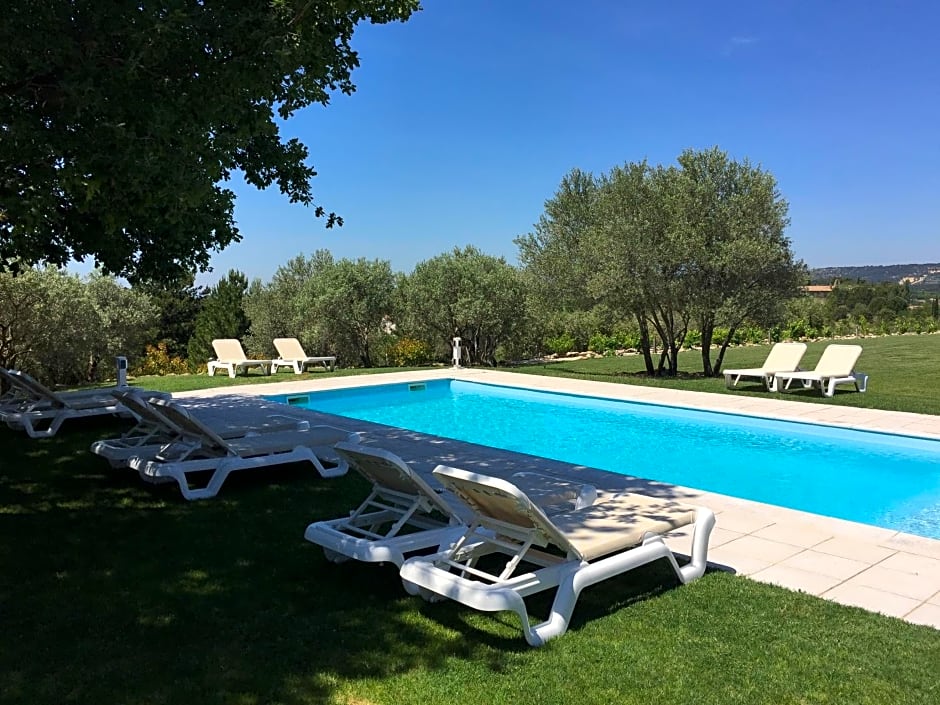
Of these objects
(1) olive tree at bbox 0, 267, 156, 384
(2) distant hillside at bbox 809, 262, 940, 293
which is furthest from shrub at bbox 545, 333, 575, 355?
(2) distant hillside at bbox 809, 262, 940, 293

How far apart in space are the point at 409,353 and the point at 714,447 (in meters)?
13.4

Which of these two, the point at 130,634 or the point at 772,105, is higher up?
the point at 772,105

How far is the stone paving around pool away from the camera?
4398 mm

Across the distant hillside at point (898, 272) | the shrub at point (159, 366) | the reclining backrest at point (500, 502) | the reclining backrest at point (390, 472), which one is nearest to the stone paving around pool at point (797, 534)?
the reclining backrest at point (390, 472)

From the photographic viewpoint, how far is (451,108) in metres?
25.1

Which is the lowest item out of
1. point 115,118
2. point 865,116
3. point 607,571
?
point 607,571

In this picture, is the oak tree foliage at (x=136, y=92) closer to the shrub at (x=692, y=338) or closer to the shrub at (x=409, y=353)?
the shrub at (x=409, y=353)

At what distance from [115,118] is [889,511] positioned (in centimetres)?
840

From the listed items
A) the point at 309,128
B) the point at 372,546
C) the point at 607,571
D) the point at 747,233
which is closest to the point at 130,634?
the point at 372,546

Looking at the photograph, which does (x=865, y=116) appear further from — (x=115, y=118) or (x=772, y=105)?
(x=115, y=118)

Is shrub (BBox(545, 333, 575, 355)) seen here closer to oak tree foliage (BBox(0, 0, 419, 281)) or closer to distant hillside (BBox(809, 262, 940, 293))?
oak tree foliage (BBox(0, 0, 419, 281))

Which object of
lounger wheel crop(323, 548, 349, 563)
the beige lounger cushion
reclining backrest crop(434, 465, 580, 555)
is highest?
reclining backrest crop(434, 465, 580, 555)

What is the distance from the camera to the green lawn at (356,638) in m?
3.07

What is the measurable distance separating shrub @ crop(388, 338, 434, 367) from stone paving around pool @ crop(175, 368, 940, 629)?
34.8 feet
